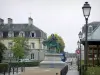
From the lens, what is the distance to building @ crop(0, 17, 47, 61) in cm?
9894

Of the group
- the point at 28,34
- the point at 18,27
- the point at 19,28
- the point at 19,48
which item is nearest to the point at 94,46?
the point at 19,48

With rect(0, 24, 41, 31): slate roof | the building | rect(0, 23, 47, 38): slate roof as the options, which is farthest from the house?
rect(0, 24, 41, 31): slate roof

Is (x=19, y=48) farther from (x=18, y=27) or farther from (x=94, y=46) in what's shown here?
(x=94, y=46)

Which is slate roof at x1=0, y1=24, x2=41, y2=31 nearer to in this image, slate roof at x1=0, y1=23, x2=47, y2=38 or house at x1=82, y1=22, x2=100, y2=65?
slate roof at x1=0, y1=23, x2=47, y2=38

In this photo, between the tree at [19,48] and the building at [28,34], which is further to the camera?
the building at [28,34]

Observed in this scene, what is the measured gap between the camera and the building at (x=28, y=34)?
9894 centimetres

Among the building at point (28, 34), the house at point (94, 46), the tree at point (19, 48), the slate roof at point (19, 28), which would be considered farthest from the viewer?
the slate roof at point (19, 28)

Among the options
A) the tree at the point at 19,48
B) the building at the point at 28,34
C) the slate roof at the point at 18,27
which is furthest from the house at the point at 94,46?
the slate roof at the point at 18,27

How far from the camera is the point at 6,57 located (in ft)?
325

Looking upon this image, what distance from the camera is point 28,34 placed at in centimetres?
9994

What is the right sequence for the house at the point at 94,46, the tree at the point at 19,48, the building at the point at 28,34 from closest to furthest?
the house at the point at 94,46, the tree at the point at 19,48, the building at the point at 28,34

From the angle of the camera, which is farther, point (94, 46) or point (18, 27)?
point (18, 27)

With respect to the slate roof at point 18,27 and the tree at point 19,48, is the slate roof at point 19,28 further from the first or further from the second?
the tree at point 19,48

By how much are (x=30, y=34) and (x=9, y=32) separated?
6342 millimetres
